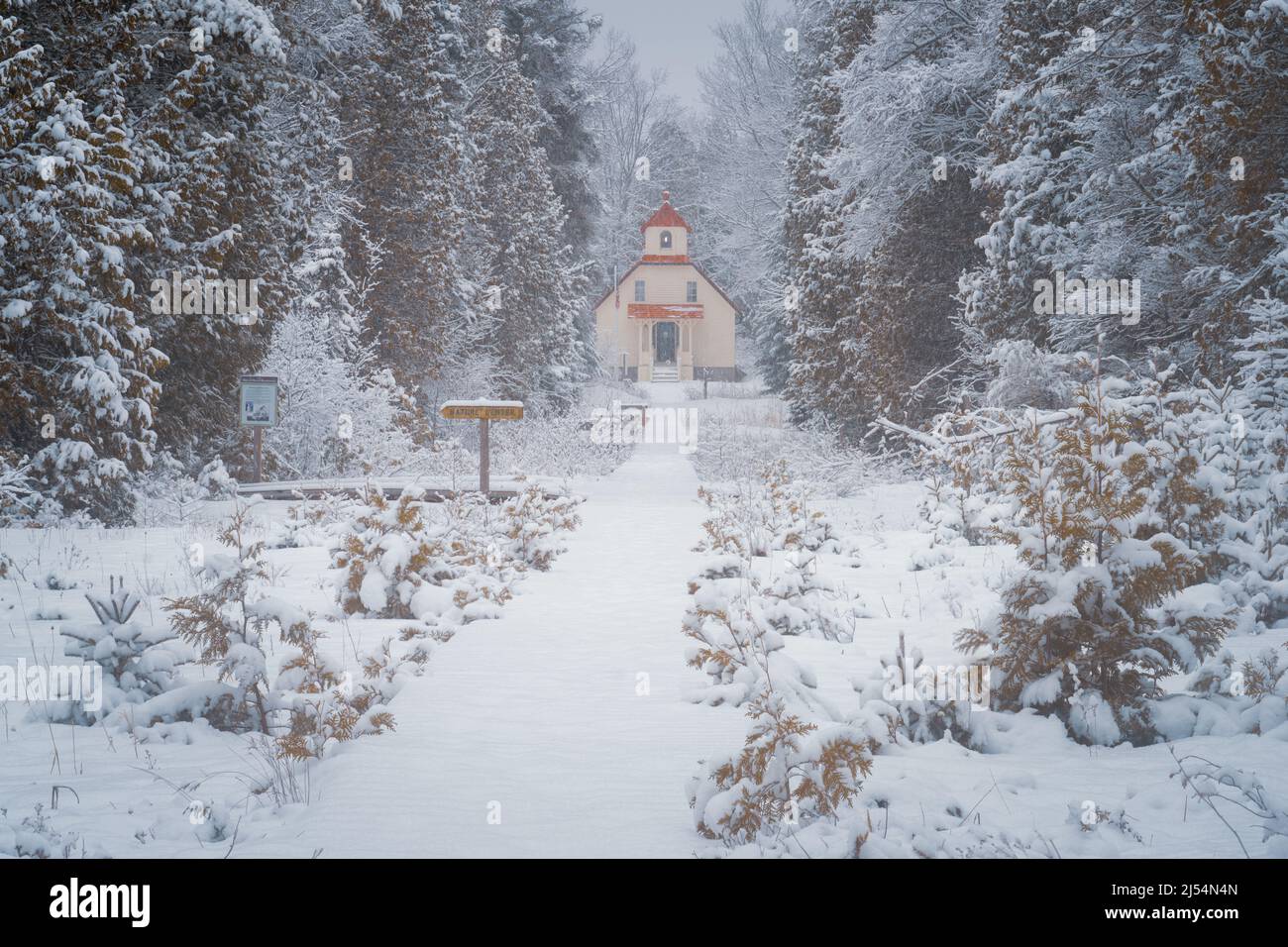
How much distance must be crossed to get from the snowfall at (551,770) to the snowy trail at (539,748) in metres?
0.02

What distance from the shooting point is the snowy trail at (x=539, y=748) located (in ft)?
12.8

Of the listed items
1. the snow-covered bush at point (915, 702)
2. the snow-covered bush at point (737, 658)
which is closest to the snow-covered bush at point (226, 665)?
the snow-covered bush at point (737, 658)

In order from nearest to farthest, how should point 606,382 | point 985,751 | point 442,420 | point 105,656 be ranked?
1. point 985,751
2. point 105,656
3. point 442,420
4. point 606,382

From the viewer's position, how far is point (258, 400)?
643 inches

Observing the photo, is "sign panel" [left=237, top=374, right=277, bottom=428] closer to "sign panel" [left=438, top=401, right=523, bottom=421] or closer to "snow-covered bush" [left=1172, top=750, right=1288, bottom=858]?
"sign panel" [left=438, top=401, right=523, bottom=421]

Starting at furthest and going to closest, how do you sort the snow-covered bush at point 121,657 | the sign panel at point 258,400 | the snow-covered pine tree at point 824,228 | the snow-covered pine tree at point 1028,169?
the snow-covered pine tree at point 824,228 → the sign panel at point 258,400 → the snow-covered pine tree at point 1028,169 → the snow-covered bush at point 121,657

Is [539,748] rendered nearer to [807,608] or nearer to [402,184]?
[807,608]

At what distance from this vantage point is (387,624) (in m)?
7.60

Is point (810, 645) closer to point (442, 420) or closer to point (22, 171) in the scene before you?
point (22, 171)

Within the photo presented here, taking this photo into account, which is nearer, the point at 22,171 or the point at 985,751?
the point at 985,751

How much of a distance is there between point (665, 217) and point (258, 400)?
38.8m

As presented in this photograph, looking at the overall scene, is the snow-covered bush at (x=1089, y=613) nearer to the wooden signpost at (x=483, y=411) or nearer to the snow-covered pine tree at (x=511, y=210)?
the wooden signpost at (x=483, y=411)
